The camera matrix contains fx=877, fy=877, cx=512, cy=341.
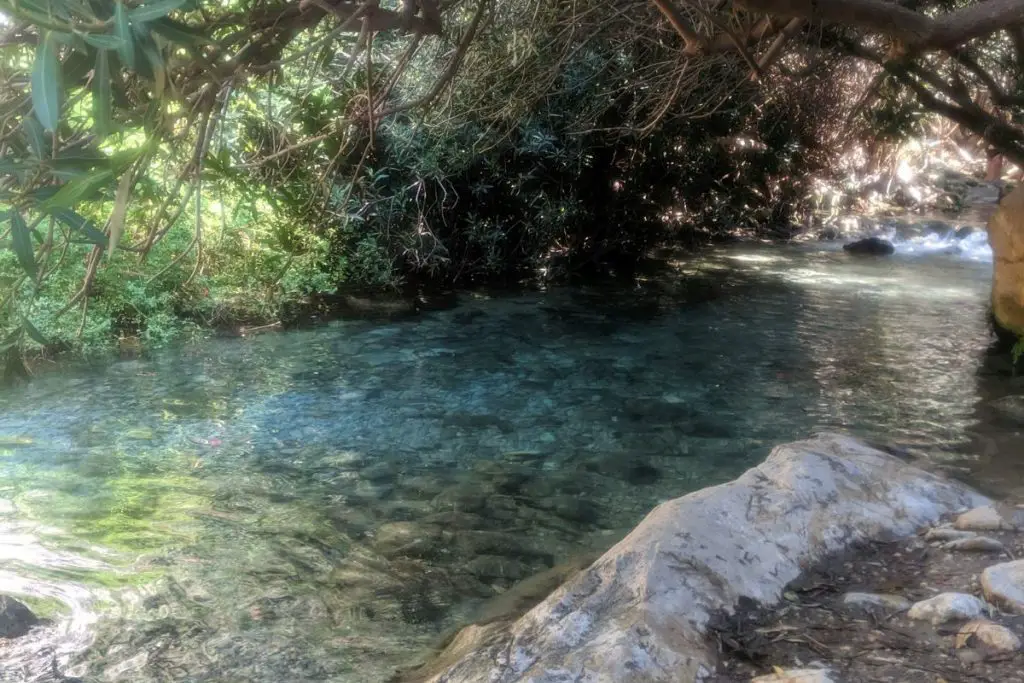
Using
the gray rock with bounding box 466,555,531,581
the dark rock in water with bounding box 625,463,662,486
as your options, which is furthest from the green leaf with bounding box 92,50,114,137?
the dark rock in water with bounding box 625,463,662,486

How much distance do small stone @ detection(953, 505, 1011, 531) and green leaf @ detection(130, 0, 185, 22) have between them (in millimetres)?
3596

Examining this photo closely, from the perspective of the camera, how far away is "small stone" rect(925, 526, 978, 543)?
3615 millimetres

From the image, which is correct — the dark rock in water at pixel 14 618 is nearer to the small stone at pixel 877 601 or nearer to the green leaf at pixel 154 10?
the green leaf at pixel 154 10

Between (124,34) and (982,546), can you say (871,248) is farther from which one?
(124,34)

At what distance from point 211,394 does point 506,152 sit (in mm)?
6166

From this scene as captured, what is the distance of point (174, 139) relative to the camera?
12.4 ft

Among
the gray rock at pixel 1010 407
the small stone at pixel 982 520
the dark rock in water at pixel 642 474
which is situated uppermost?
the small stone at pixel 982 520

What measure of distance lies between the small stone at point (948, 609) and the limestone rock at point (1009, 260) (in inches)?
271

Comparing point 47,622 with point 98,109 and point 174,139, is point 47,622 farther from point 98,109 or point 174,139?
point 98,109

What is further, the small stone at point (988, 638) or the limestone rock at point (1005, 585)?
the limestone rock at point (1005, 585)

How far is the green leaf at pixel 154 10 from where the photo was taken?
97.8 inches

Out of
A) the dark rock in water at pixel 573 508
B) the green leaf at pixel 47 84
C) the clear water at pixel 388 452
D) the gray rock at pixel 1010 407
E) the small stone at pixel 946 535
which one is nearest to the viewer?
the green leaf at pixel 47 84

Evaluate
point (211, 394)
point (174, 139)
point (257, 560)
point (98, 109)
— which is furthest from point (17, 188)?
point (211, 394)

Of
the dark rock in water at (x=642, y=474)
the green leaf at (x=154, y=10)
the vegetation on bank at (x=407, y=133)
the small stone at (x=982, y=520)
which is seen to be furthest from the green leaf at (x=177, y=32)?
the dark rock in water at (x=642, y=474)
